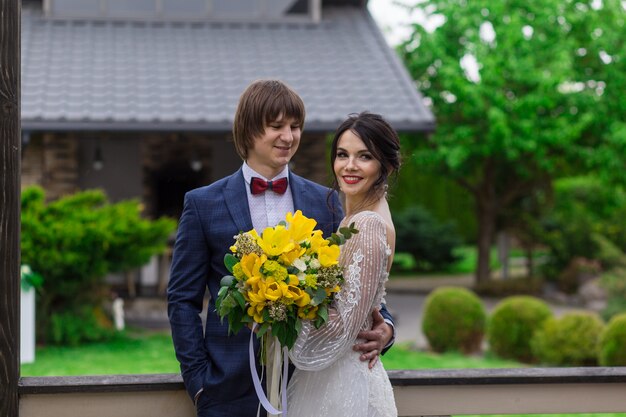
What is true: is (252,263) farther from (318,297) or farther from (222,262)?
(222,262)

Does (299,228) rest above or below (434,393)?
above

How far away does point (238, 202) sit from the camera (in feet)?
9.31

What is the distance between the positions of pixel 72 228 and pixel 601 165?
1035 centimetres

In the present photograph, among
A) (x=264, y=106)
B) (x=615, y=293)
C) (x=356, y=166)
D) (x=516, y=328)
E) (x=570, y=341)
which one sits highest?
(x=264, y=106)

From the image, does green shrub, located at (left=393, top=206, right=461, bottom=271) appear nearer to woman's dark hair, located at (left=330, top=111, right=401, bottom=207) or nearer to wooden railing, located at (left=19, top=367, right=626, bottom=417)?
wooden railing, located at (left=19, top=367, right=626, bottom=417)

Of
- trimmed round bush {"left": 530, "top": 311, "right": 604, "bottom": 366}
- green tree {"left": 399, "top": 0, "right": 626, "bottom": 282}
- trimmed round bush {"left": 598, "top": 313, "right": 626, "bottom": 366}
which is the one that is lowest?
trimmed round bush {"left": 530, "top": 311, "right": 604, "bottom": 366}

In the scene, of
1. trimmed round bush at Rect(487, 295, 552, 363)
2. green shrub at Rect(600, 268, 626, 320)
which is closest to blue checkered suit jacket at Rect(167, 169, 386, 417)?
trimmed round bush at Rect(487, 295, 552, 363)

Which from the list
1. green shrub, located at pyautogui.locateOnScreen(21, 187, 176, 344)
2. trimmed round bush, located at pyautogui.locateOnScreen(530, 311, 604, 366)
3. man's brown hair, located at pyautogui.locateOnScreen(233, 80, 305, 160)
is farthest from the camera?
trimmed round bush, located at pyautogui.locateOnScreen(530, 311, 604, 366)

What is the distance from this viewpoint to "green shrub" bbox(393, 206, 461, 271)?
22547 mm

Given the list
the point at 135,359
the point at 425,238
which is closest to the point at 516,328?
the point at 135,359

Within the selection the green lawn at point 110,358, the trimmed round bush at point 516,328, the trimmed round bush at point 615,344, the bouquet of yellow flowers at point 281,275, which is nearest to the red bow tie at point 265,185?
the bouquet of yellow flowers at point 281,275

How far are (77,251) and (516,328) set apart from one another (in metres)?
5.02

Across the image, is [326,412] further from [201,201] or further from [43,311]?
[43,311]

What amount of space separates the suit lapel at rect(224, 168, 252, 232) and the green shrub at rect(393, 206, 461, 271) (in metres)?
19.6
